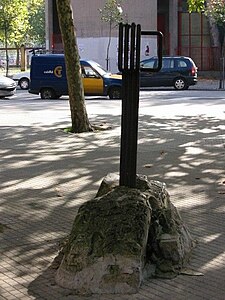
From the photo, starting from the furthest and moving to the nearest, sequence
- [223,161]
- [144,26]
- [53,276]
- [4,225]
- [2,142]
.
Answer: [144,26] < [2,142] < [223,161] < [4,225] < [53,276]

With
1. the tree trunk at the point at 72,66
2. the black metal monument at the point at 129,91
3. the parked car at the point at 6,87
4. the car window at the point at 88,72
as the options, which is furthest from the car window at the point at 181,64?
the black metal monument at the point at 129,91

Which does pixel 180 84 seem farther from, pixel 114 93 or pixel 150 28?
pixel 150 28

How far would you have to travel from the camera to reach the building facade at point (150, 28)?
4409cm

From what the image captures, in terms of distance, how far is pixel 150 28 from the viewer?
4441 cm

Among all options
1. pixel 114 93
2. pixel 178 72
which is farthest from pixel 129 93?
pixel 178 72

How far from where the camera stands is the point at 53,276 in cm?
543

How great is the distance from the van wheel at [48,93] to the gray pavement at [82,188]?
9871 millimetres

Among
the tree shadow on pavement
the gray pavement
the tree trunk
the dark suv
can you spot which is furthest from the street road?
the dark suv

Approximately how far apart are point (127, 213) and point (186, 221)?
6.09 ft

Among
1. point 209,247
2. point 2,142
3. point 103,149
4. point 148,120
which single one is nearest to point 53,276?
point 209,247

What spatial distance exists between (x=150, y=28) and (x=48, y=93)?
1830 cm

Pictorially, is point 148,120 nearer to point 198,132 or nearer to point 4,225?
point 198,132

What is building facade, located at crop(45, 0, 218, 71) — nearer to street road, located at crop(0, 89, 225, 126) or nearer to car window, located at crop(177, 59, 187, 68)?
car window, located at crop(177, 59, 187, 68)

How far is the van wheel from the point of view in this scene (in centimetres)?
2781
